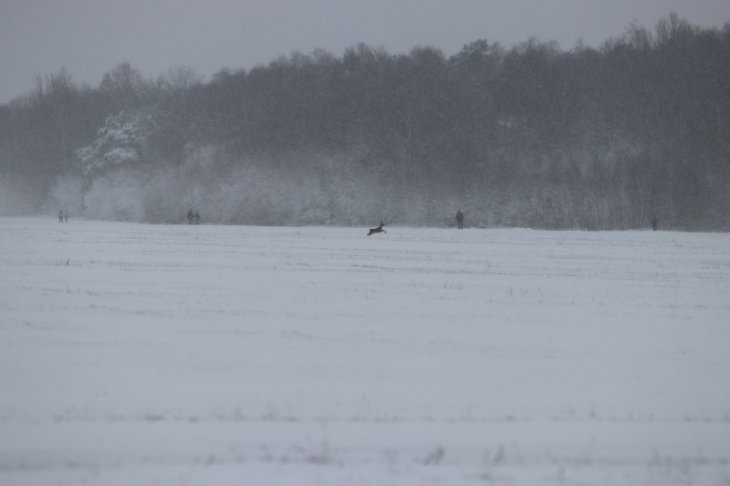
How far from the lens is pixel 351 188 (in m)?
71.8

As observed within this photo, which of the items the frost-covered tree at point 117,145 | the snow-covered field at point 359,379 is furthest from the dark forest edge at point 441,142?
the snow-covered field at point 359,379

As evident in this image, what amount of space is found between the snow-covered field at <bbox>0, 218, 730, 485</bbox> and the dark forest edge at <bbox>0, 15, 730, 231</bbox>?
42.1 meters

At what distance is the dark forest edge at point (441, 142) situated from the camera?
6431 centimetres

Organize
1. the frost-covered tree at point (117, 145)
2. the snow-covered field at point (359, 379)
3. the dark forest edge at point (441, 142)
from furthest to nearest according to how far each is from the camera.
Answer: the frost-covered tree at point (117, 145) → the dark forest edge at point (441, 142) → the snow-covered field at point (359, 379)

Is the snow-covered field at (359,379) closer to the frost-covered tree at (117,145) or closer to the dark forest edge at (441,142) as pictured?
the dark forest edge at (441,142)

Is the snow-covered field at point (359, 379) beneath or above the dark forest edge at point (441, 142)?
beneath

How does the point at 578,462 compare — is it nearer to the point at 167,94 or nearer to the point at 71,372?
the point at 71,372

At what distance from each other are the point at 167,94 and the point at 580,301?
300ft

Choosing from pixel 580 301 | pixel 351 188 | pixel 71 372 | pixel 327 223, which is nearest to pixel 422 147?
pixel 351 188

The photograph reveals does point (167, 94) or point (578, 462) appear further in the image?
point (167, 94)

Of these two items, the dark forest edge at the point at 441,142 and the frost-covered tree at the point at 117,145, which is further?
the frost-covered tree at the point at 117,145

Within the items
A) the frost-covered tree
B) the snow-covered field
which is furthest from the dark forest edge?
the snow-covered field

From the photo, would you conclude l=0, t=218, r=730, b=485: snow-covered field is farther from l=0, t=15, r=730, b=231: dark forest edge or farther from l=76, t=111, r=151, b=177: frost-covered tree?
l=76, t=111, r=151, b=177: frost-covered tree

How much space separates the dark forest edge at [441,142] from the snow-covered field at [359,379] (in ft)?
138
